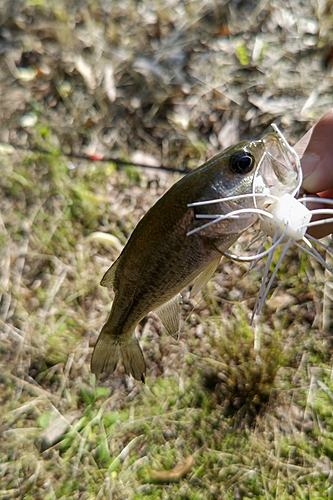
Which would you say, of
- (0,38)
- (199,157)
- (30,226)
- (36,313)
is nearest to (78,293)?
(36,313)

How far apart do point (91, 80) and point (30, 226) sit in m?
1.30

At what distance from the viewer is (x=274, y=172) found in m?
1.57

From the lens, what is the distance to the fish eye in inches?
59.3

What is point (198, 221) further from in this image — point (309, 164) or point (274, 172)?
point (309, 164)

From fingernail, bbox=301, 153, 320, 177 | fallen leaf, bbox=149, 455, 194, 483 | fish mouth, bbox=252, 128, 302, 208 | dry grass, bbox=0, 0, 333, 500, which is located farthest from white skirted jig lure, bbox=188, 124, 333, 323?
fallen leaf, bbox=149, 455, 194, 483

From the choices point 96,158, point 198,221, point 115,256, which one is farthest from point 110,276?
point 96,158

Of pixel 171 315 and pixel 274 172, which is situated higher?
pixel 274 172

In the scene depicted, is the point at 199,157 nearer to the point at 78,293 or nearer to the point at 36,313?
the point at 78,293

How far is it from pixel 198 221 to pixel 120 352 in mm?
763

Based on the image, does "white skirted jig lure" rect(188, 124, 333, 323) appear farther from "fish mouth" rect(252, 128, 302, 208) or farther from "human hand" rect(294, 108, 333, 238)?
"human hand" rect(294, 108, 333, 238)

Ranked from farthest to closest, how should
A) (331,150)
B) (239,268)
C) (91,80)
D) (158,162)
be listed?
(91,80) < (158,162) < (239,268) < (331,150)

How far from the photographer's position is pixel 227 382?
8.66ft

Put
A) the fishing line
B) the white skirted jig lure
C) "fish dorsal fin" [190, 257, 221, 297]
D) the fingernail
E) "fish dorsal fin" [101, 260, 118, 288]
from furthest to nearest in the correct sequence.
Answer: the fishing line < the fingernail < "fish dorsal fin" [101, 260, 118, 288] < "fish dorsal fin" [190, 257, 221, 297] < the white skirted jig lure

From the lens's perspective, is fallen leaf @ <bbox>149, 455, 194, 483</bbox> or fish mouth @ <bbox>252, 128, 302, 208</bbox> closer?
fish mouth @ <bbox>252, 128, 302, 208</bbox>
